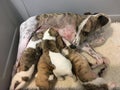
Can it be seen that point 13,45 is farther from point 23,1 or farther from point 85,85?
point 85,85

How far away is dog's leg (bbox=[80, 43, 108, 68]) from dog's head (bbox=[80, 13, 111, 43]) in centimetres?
5

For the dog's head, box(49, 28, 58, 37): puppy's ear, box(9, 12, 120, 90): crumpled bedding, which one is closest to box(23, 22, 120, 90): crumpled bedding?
box(9, 12, 120, 90): crumpled bedding

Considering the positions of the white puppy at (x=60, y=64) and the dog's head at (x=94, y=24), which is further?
the dog's head at (x=94, y=24)

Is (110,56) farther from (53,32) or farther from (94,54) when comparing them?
(53,32)

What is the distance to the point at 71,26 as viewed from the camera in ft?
4.76

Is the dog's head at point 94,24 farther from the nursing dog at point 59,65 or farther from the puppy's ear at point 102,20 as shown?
the nursing dog at point 59,65

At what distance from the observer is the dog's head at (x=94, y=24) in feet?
4.58

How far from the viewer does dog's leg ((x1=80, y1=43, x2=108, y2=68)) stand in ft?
4.32

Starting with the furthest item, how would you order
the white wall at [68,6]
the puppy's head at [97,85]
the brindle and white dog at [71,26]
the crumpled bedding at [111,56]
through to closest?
1. the white wall at [68,6]
2. the brindle and white dog at [71,26]
3. the crumpled bedding at [111,56]
4. the puppy's head at [97,85]

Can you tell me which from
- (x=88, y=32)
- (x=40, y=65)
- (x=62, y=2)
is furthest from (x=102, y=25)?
(x=40, y=65)

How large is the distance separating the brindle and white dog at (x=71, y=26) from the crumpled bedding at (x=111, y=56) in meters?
0.06

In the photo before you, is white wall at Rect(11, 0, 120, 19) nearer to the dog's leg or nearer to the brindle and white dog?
the brindle and white dog

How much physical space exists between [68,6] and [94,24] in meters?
0.29

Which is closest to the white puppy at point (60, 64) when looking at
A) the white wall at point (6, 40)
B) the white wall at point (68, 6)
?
the white wall at point (6, 40)
